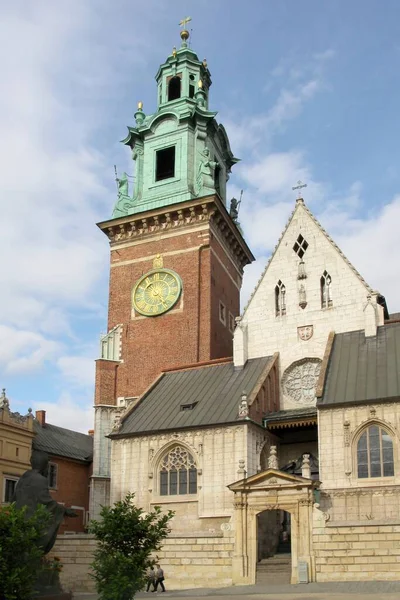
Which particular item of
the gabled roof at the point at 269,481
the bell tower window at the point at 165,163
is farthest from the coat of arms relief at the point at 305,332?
the bell tower window at the point at 165,163

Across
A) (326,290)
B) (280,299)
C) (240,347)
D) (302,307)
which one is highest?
(326,290)

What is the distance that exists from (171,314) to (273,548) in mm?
17601

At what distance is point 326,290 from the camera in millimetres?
36750

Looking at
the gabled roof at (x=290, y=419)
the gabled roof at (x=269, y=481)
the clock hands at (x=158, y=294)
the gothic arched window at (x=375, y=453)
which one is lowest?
the gabled roof at (x=269, y=481)

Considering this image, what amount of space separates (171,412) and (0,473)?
11430mm

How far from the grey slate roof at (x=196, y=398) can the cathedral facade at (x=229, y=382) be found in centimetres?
10

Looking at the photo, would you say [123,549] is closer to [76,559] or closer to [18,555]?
[18,555]

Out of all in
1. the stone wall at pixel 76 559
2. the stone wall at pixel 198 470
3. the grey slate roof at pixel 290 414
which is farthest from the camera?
the grey slate roof at pixel 290 414

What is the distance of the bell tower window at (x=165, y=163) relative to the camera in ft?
162

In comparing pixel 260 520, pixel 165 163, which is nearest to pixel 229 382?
pixel 260 520

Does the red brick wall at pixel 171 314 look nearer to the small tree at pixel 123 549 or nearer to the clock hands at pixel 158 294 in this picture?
the clock hands at pixel 158 294

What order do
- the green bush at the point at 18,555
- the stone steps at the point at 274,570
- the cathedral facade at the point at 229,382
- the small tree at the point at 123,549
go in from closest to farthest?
1. the green bush at the point at 18,555
2. the small tree at the point at 123,549
3. the stone steps at the point at 274,570
4. the cathedral facade at the point at 229,382

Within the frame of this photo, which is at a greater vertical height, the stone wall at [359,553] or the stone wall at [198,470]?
the stone wall at [198,470]

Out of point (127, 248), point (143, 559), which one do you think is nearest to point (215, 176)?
point (127, 248)
